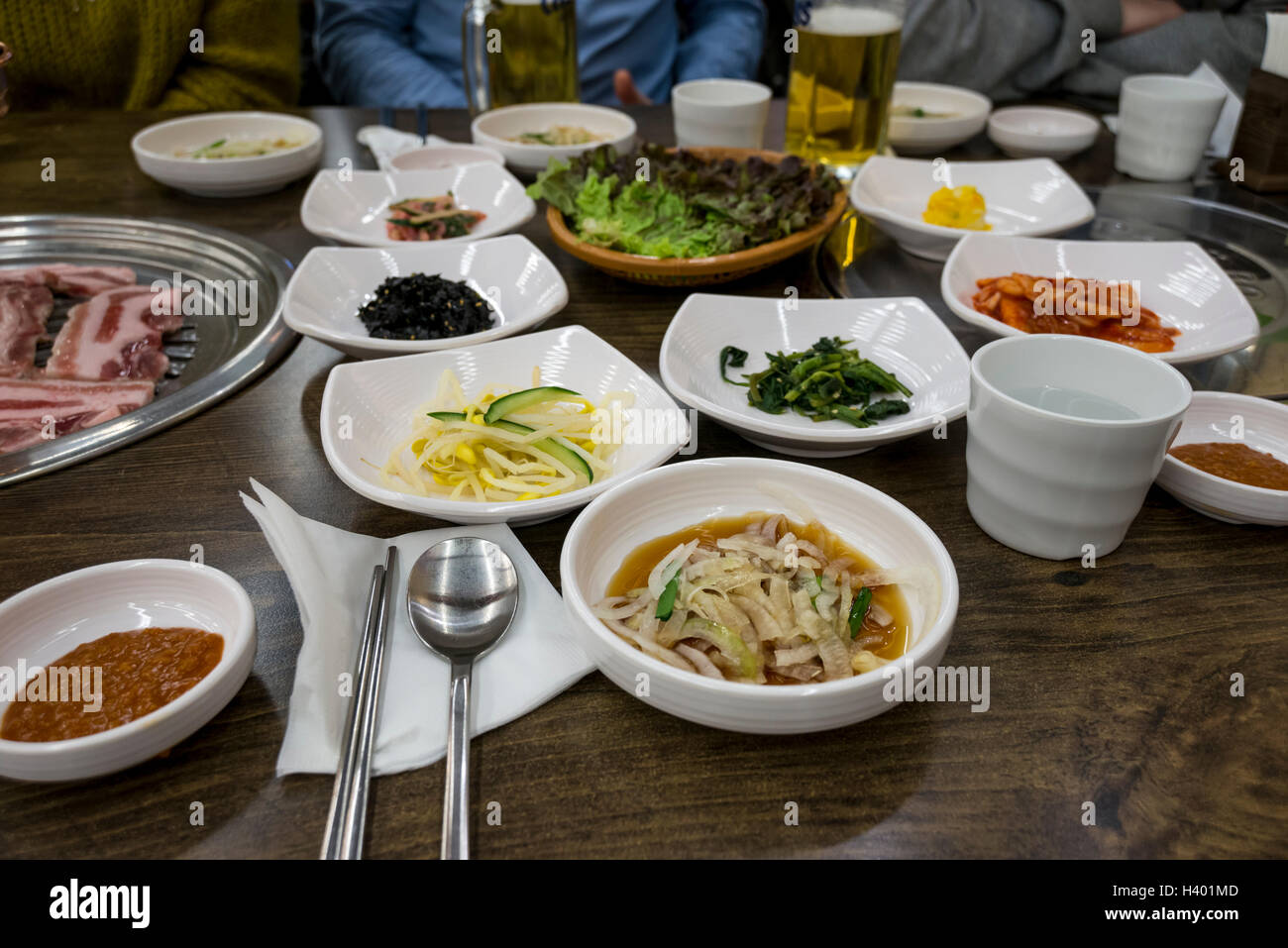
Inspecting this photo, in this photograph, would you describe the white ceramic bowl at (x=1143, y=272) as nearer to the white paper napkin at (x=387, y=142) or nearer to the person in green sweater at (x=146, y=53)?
the white paper napkin at (x=387, y=142)

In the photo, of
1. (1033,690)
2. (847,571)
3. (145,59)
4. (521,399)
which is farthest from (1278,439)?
(145,59)

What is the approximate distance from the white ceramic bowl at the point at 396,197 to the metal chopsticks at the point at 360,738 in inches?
52.8

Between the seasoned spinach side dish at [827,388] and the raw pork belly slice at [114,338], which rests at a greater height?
the seasoned spinach side dish at [827,388]

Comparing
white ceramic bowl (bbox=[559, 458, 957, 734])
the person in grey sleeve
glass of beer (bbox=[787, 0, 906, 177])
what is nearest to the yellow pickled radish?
glass of beer (bbox=[787, 0, 906, 177])

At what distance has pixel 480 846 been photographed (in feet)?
3.15

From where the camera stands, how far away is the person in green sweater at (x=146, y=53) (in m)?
3.40

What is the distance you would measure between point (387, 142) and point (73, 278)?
3.72 ft

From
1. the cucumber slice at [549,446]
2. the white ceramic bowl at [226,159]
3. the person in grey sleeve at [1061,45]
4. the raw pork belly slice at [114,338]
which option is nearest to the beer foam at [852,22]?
the person in grey sleeve at [1061,45]

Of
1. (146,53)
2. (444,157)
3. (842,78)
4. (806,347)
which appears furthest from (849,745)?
(146,53)

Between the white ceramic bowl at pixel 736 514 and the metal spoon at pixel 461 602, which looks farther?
the metal spoon at pixel 461 602

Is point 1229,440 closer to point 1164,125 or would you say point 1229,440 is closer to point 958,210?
point 958,210

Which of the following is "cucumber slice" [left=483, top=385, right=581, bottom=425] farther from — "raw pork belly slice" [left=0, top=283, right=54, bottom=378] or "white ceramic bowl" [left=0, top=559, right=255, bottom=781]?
"raw pork belly slice" [left=0, top=283, right=54, bottom=378]
